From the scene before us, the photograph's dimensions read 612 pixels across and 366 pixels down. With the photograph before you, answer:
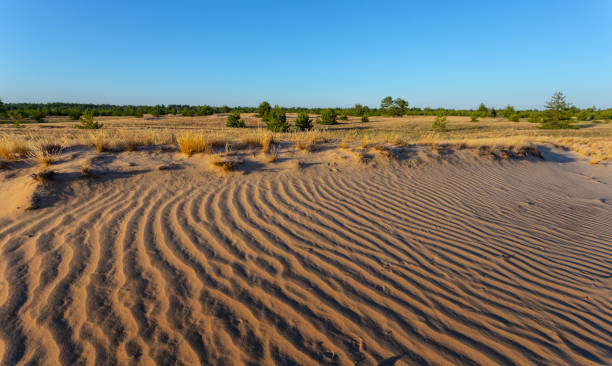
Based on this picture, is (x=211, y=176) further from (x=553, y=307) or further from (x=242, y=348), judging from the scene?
(x=553, y=307)

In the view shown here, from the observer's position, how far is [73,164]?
188 inches

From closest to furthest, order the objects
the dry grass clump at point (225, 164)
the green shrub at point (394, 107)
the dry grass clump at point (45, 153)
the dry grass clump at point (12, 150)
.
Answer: the dry grass clump at point (45, 153) < the dry grass clump at point (12, 150) < the dry grass clump at point (225, 164) < the green shrub at point (394, 107)

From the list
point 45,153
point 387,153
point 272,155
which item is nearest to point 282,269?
point 272,155

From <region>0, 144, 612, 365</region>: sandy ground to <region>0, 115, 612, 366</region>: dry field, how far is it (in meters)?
0.01

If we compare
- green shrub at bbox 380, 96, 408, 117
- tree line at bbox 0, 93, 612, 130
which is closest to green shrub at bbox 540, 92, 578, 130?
tree line at bbox 0, 93, 612, 130

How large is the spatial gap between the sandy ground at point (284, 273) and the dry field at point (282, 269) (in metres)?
0.01

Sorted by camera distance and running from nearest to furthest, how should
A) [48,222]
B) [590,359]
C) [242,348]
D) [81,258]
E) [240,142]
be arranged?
[242,348] → [590,359] → [81,258] → [48,222] → [240,142]

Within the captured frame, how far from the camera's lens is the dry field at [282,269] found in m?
1.81

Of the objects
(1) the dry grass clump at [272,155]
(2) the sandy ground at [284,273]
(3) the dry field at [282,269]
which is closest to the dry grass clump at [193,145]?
(3) the dry field at [282,269]

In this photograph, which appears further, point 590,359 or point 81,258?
point 81,258

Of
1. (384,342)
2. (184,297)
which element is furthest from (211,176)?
(384,342)

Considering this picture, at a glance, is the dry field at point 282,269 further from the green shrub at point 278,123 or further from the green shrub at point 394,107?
the green shrub at point 394,107

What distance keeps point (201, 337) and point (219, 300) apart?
33 cm

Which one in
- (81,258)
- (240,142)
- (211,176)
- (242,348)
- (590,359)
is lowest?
(590,359)
